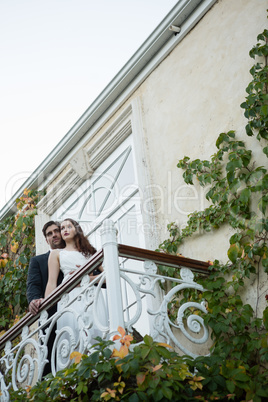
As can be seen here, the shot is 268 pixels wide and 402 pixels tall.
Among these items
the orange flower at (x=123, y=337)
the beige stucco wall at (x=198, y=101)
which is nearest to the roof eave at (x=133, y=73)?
the beige stucco wall at (x=198, y=101)

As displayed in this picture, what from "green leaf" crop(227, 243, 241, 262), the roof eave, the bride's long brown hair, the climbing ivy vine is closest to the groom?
the bride's long brown hair

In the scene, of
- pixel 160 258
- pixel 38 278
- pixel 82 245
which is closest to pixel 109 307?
pixel 160 258

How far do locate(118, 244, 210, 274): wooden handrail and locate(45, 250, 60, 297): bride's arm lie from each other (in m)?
1.00

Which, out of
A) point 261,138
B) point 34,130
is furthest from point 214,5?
point 34,130

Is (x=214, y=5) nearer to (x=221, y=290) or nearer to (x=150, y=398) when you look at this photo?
(x=221, y=290)

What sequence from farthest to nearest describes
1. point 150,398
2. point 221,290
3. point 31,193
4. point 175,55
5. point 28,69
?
1. point 28,69
2. point 31,193
3. point 175,55
4. point 221,290
5. point 150,398

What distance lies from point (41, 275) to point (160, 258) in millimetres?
1402

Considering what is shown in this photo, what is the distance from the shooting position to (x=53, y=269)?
4.51 metres

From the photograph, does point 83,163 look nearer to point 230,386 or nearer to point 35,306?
point 35,306

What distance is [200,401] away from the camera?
308 cm

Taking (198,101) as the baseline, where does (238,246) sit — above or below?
below

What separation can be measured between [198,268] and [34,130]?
208 inches

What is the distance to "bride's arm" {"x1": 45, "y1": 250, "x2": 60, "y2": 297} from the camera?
174 inches

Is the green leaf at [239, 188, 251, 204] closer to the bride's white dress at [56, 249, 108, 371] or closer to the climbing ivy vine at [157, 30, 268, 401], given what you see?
the climbing ivy vine at [157, 30, 268, 401]
